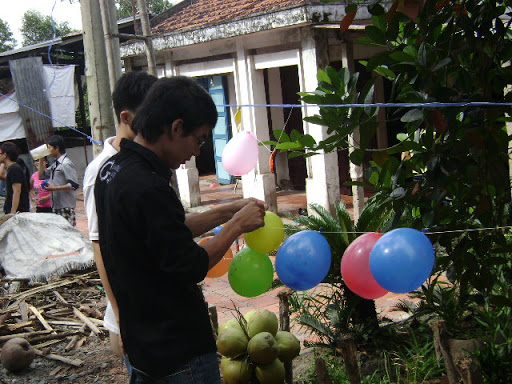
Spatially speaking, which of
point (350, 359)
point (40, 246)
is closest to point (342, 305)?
point (350, 359)

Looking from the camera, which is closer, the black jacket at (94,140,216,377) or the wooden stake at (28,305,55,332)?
the black jacket at (94,140,216,377)

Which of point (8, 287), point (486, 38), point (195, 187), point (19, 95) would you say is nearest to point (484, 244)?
point (486, 38)

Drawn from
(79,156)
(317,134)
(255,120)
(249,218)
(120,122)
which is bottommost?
(79,156)

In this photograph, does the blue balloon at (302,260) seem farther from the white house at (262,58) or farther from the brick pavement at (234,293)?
the white house at (262,58)

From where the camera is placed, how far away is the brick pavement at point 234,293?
19.0 feet

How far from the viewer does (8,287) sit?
6.85 m

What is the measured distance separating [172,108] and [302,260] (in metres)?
1.12

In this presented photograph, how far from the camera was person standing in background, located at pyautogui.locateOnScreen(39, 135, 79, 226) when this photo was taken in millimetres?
7328

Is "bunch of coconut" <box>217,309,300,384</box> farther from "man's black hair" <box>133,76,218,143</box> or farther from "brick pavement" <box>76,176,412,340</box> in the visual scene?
"man's black hair" <box>133,76,218,143</box>

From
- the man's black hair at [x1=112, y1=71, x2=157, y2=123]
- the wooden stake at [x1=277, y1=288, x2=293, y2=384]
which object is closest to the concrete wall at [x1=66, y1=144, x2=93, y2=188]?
the wooden stake at [x1=277, y1=288, x2=293, y2=384]

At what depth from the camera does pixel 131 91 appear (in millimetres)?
3014

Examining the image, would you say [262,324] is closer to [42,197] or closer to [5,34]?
[42,197]

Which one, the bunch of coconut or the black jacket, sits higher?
the black jacket

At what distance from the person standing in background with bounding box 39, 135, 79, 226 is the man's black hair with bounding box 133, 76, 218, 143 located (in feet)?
17.6
